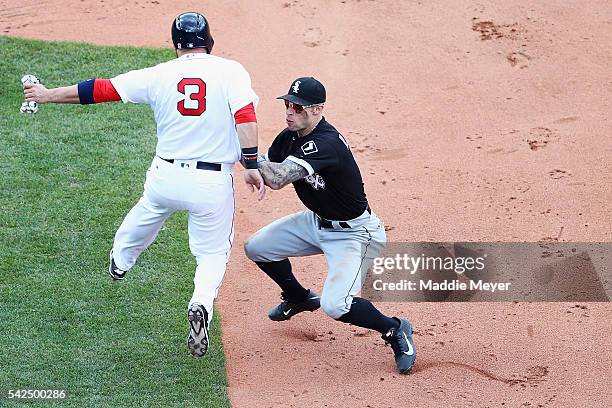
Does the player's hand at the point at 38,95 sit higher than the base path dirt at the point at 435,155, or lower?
higher

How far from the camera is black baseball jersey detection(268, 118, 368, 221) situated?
5.69m

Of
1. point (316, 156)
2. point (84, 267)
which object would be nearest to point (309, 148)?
point (316, 156)

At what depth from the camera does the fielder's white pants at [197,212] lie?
566 centimetres

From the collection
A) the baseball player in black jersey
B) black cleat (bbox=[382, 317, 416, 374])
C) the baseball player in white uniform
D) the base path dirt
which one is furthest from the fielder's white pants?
black cleat (bbox=[382, 317, 416, 374])

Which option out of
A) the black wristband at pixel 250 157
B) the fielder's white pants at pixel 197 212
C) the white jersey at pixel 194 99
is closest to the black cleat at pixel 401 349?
the fielder's white pants at pixel 197 212

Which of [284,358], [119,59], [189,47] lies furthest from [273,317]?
[119,59]

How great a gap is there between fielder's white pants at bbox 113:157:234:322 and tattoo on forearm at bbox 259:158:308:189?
24cm

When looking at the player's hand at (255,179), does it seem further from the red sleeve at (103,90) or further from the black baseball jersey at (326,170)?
the red sleeve at (103,90)

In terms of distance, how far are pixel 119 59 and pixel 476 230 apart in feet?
13.8

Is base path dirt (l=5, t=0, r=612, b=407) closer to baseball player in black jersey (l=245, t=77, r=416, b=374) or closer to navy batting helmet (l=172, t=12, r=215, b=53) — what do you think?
baseball player in black jersey (l=245, t=77, r=416, b=374)

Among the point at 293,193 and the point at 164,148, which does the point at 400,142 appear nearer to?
the point at 293,193

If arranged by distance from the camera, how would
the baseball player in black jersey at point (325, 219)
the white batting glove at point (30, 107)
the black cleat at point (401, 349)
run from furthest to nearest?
1. the black cleat at point (401, 349)
2. the baseball player in black jersey at point (325, 219)
3. the white batting glove at point (30, 107)

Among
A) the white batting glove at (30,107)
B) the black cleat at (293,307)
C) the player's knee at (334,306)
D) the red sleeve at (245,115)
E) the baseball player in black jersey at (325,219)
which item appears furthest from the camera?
the black cleat at (293,307)

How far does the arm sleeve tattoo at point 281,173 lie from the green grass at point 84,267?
4.09 feet
